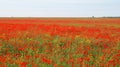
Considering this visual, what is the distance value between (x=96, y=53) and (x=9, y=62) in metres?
3.87

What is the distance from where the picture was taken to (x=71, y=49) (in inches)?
371

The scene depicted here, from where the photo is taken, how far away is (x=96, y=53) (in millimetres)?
9391

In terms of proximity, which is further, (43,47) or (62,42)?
(62,42)

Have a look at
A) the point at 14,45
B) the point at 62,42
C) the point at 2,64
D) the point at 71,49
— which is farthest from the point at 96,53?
the point at 2,64

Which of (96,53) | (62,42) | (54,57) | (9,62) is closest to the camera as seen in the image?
(9,62)

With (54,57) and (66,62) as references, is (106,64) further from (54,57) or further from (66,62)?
(54,57)

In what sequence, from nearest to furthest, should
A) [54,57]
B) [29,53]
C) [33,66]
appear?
[33,66] → [54,57] → [29,53]

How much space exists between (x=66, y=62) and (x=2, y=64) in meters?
1.92

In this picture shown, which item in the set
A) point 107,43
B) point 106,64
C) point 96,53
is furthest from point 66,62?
point 107,43

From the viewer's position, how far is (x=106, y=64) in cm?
714

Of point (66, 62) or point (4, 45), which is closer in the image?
point (66, 62)

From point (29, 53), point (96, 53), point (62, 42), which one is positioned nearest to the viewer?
point (29, 53)

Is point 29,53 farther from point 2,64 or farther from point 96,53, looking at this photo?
point 96,53

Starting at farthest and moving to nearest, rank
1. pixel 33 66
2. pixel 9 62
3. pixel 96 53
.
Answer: pixel 96 53, pixel 9 62, pixel 33 66
